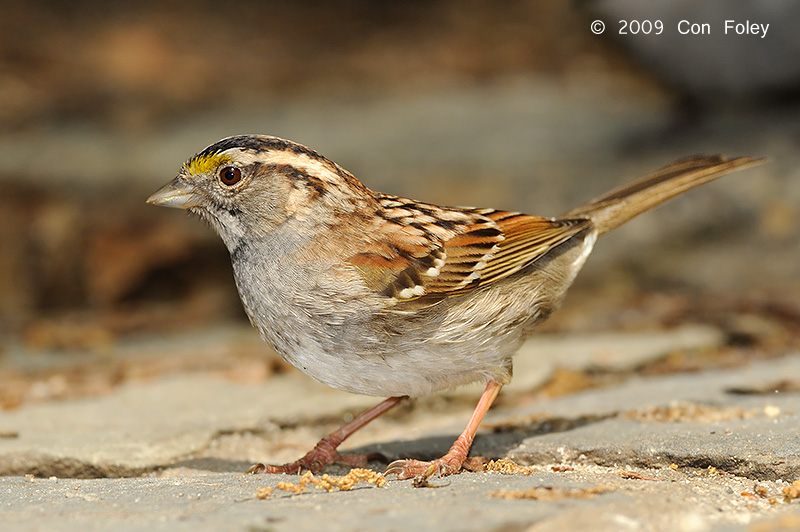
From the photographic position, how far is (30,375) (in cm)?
594

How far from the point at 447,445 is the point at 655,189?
5.73ft

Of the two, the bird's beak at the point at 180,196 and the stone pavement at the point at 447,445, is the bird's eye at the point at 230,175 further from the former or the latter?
the stone pavement at the point at 447,445

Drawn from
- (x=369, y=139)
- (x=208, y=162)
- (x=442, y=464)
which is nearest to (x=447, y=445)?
(x=442, y=464)

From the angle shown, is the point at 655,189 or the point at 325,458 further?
the point at 655,189

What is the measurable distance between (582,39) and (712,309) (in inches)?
260

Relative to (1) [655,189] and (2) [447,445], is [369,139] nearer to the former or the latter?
(1) [655,189]

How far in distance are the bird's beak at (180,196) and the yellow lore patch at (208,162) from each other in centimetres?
10

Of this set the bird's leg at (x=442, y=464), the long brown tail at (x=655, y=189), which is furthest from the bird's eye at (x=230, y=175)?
the long brown tail at (x=655, y=189)

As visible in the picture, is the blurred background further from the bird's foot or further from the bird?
the bird's foot

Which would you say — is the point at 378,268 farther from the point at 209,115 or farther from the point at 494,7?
the point at 494,7

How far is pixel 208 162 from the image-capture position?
4090 millimetres

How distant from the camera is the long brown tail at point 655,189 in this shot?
4.78 metres

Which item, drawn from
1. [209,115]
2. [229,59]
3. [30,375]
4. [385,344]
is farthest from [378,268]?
[229,59]

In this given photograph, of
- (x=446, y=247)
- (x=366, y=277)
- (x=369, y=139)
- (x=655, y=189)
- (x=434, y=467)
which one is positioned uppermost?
(x=369, y=139)
